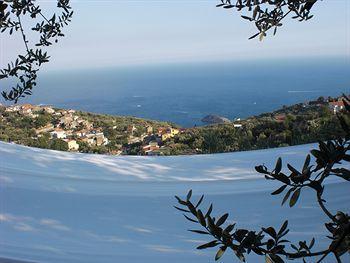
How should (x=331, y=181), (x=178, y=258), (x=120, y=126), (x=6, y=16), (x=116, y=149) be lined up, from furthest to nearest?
(x=120, y=126) → (x=116, y=149) → (x=331, y=181) → (x=178, y=258) → (x=6, y=16)

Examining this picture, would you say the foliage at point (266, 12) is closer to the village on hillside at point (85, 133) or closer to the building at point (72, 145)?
the village on hillside at point (85, 133)

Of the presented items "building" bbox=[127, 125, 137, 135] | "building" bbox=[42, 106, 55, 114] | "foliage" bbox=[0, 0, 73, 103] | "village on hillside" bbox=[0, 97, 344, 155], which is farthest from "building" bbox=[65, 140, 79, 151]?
"foliage" bbox=[0, 0, 73, 103]

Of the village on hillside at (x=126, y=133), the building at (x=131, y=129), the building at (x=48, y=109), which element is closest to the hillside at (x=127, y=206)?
the village on hillside at (x=126, y=133)

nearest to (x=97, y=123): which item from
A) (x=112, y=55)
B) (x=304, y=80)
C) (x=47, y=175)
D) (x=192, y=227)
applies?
(x=112, y=55)

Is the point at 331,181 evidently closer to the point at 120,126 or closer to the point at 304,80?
the point at 120,126

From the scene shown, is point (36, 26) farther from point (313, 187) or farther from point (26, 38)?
point (313, 187)

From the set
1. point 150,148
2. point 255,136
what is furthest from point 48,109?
point 255,136
